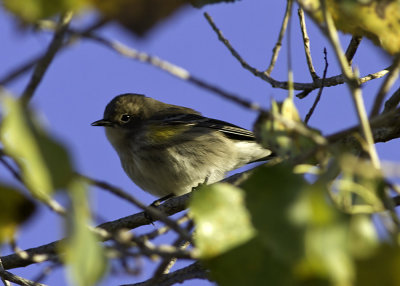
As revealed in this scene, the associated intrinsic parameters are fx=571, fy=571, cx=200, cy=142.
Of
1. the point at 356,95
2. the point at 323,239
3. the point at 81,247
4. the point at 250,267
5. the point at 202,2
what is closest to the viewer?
the point at 323,239

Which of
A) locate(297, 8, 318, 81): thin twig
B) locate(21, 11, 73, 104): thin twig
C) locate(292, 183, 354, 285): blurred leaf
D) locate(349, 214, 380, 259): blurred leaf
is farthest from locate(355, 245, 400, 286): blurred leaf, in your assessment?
locate(297, 8, 318, 81): thin twig

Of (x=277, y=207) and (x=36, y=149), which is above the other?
(x=36, y=149)

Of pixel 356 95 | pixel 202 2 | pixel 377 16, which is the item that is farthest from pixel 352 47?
pixel 356 95

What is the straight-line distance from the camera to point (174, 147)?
756 cm

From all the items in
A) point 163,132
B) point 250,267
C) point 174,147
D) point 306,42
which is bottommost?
point 250,267

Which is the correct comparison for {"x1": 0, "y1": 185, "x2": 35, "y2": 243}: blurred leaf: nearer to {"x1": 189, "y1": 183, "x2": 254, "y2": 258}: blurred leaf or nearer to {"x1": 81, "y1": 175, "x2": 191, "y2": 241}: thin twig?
{"x1": 81, "y1": 175, "x2": 191, "y2": 241}: thin twig

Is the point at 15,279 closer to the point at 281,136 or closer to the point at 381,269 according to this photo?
the point at 281,136

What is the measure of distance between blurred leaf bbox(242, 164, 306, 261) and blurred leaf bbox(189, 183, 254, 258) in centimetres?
21

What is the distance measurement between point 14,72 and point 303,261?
2.94ft

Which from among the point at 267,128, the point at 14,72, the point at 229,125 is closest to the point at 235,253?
the point at 267,128

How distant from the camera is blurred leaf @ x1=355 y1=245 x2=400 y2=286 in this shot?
135 cm

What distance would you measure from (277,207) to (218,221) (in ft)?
1.25

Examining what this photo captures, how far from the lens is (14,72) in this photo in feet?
5.00

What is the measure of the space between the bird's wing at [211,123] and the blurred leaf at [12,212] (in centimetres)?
636
